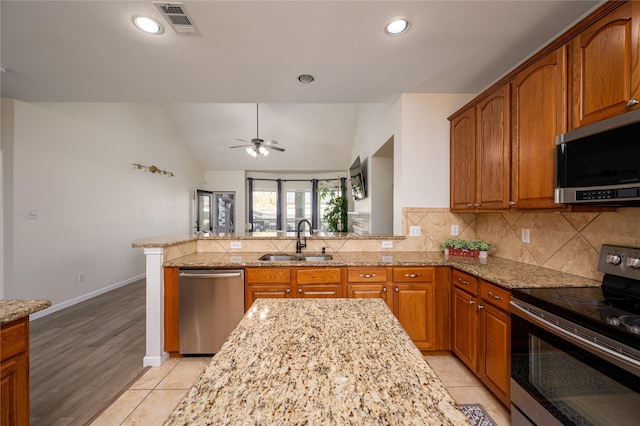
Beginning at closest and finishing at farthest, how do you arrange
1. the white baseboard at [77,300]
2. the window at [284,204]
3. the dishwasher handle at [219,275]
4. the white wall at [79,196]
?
1. the dishwasher handle at [219,275]
2. the white wall at [79,196]
3. the white baseboard at [77,300]
4. the window at [284,204]

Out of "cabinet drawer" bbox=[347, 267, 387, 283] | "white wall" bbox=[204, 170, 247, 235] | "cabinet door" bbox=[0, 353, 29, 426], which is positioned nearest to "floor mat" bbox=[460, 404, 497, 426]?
"cabinet drawer" bbox=[347, 267, 387, 283]

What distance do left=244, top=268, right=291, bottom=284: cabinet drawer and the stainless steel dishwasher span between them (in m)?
0.06

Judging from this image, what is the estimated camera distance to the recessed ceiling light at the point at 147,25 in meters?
1.74

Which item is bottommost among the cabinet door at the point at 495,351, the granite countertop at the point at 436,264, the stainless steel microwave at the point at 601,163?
the cabinet door at the point at 495,351

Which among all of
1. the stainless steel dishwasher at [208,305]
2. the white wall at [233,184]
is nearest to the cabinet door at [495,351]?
the stainless steel dishwasher at [208,305]

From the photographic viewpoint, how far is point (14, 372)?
114 centimetres

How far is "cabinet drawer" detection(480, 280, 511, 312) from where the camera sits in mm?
1682

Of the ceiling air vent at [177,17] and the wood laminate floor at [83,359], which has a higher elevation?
the ceiling air vent at [177,17]

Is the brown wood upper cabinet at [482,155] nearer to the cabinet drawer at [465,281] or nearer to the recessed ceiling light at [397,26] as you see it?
the cabinet drawer at [465,281]

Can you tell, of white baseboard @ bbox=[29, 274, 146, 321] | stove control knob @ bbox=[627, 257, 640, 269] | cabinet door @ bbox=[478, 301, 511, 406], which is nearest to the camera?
A: stove control knob @ bbox=[627, 257, 640, 269]

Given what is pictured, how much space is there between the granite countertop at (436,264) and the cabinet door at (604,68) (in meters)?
0.97

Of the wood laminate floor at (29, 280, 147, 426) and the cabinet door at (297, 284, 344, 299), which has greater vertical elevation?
the cabinet door at (297, 284, 344, 299)

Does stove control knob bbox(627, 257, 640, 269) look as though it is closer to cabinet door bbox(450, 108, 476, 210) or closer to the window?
cabinet door bbox(450, 108, 476, 210)

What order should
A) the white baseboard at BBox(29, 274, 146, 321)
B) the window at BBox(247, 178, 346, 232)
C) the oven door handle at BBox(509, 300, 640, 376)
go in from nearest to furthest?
the oven door handle at BBox(509, 300, 640, 376), the white baseboard at BBox(29, 274, 146, 321), the window at BBox(247, 178, 346, 232)
